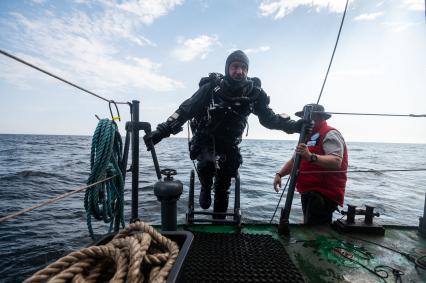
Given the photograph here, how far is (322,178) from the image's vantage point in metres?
3.68

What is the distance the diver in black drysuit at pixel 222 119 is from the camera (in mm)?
3529

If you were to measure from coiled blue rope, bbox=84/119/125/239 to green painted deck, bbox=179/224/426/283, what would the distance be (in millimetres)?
1240

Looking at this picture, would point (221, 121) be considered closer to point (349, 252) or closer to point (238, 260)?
point (238, 260)

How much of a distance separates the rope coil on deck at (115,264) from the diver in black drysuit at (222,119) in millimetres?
2105

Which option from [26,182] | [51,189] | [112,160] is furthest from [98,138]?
[26,182]

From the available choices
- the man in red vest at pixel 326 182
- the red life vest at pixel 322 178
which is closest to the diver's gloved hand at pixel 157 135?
the man in red vest at pixel 326 182

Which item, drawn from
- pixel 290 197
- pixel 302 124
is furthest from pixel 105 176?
pixel 302 124

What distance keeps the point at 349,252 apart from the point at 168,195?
197 centimetres

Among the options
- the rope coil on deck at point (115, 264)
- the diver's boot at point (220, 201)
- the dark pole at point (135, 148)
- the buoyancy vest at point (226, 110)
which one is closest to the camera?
the rope coil on deck at point (115, 264)

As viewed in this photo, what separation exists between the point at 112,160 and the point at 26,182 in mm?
12729

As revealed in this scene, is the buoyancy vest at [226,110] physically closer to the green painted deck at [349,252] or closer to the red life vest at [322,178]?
the red life vest at [322,178]

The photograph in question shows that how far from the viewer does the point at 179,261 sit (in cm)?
123

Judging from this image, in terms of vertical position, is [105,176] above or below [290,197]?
above

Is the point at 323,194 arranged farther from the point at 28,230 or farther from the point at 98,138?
the point at 28,230
